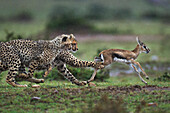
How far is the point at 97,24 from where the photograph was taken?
1028 inches

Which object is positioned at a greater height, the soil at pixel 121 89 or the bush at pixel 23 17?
the bush at pixel 23 17

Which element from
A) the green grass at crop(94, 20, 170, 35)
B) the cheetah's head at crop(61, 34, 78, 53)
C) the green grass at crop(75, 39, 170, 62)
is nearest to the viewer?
the cheetah's head at crop(61, 34, 78, 53)

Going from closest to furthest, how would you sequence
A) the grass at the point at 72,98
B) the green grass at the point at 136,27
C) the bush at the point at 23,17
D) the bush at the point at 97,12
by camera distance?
1. the grass at the point at 72,98
2. the green grass at the point at 136,27
3. the bush at the point at 23,17
4. the bush at the point at 97,12

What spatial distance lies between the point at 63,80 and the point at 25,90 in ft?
10.5

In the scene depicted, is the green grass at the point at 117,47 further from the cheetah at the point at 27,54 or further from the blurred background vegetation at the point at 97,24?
the cheetah at the point at 27,54

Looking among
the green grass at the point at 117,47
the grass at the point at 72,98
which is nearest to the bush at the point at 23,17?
the green grass at the point at 117,47

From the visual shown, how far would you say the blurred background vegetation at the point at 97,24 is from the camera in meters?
16.6

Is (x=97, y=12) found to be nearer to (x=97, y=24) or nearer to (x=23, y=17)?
(x=97, y=24)

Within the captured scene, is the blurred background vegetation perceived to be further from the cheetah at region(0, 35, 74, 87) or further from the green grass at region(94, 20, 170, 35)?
→ the cheetah at region(0, 35, 74, 87)

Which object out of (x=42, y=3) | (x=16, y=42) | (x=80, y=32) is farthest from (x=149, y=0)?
(x=16, y=42)

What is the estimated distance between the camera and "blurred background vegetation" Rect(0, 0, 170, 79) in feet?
54.6

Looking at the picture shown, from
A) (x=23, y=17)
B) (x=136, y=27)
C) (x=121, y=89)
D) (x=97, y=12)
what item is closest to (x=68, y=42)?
(x=121, y=89)

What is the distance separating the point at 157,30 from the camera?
76.9 feet

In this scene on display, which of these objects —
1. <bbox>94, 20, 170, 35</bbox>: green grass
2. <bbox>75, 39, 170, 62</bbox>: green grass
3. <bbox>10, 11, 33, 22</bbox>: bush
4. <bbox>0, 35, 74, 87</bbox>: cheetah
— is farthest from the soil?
<bbox>10, 11, 33, 22</bbox>: bush
